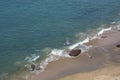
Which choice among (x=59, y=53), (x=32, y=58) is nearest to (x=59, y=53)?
(x=59, y=53)

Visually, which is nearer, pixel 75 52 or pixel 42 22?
pixel 75 52

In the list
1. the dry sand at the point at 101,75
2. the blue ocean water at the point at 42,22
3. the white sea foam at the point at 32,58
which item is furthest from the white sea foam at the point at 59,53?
the dry sand at the point at 101,75

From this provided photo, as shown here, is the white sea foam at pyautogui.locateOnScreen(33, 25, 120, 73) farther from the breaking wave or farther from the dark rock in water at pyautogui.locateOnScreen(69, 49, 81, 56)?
the dark rock in water at pyautogui.locateOnScreen(69, 49, 81, 56)

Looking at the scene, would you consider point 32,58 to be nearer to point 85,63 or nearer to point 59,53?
point 59,53

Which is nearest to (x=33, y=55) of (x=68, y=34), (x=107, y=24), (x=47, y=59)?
(x=47, y=59)

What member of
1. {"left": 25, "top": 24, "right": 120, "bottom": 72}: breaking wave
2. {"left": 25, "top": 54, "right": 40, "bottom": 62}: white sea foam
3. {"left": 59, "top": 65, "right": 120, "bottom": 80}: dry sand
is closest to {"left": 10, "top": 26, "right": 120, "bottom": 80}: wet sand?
{"left": 59, "top": 65, "right": 120, "bottom": 80}: dry sand

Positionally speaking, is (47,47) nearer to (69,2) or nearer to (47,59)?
(47,59)
